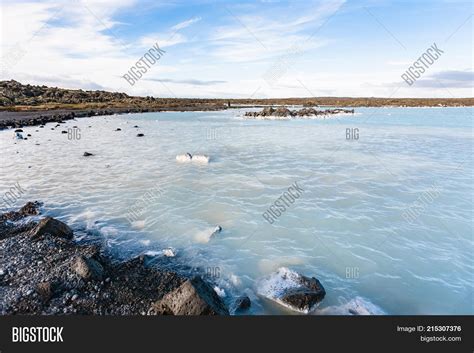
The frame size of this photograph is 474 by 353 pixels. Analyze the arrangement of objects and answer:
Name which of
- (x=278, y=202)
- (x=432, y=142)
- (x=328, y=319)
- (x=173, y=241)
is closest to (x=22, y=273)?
(x=173, y=241)

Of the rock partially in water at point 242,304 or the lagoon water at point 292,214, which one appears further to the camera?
the lagoon water at point 292,214

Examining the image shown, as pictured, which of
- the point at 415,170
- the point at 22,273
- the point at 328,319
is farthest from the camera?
the point at 415,170

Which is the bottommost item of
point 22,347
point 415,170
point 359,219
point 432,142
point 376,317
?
point 22,347

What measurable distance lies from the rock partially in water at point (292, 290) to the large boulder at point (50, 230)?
593 centimetres

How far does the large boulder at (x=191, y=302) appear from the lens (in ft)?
17.5

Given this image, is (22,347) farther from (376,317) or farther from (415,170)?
(415,170)

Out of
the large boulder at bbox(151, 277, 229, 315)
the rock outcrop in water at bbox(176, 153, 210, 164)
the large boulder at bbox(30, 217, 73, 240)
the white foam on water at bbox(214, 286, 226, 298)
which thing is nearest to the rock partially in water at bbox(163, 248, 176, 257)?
the white foam on water at bbox(214, 286, 226, 298)

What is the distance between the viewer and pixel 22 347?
16.3 ft

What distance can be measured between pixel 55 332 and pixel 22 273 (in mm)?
2587

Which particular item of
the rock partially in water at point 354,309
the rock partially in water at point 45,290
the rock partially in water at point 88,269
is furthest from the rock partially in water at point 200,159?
the rock partially in water at point 354,309

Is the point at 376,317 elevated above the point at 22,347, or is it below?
above

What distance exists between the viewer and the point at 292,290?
→ 20.8 feet

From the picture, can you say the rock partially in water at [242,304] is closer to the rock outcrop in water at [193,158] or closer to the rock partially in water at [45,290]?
the rock partially in water at [45,290]

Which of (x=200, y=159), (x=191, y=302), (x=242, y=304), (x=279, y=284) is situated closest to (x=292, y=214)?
(x=279, y=284)
